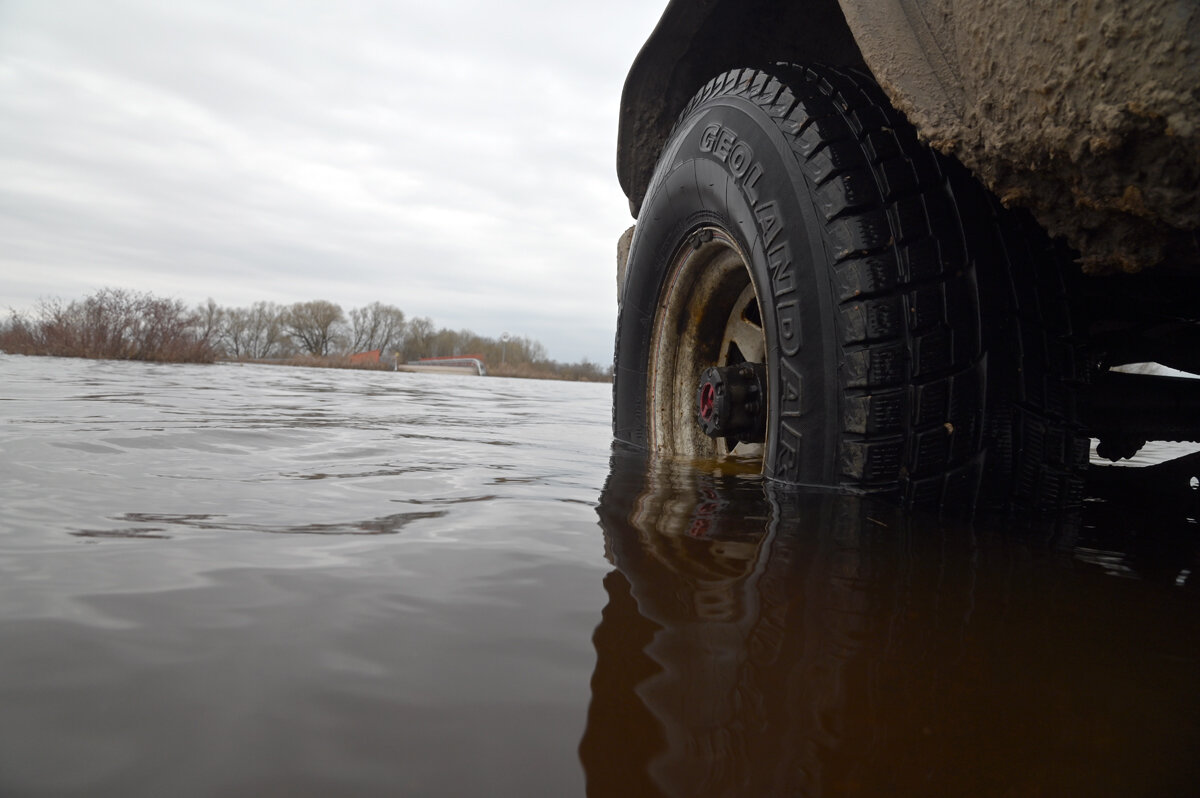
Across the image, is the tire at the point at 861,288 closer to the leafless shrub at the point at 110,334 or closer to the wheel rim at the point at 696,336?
the wheel rim at the point at 696,336

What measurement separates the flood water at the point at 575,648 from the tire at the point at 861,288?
145 mm

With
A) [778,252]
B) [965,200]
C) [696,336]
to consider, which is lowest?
[696,336]

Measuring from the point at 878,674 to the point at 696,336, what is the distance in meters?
1.82

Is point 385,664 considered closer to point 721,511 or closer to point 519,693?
point 519,693

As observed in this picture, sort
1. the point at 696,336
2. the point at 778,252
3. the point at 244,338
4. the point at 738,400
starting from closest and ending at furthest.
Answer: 1. the point at 778,252
2. the point at 738,400
3. the point at 696,336
4. the point at 244,338

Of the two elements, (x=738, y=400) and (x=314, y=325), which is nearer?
(x=738, y=400)

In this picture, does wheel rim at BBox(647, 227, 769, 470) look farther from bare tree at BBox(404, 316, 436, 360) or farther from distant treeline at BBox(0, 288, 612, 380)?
bare tree at BBox(404, 316, 436, 360)

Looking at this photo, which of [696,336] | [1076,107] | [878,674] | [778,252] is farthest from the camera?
[696,336]

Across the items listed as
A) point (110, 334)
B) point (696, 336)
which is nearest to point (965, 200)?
point (696, 336)

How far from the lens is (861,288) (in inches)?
59.1

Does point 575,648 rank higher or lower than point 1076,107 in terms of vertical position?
lower

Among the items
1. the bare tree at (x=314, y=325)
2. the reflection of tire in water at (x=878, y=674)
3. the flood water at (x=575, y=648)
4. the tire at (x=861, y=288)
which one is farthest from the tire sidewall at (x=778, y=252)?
the bare tree at (x=314, y=325)

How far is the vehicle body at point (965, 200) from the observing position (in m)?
0.96

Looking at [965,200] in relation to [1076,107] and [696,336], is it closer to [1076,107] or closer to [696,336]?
[1076,107]
